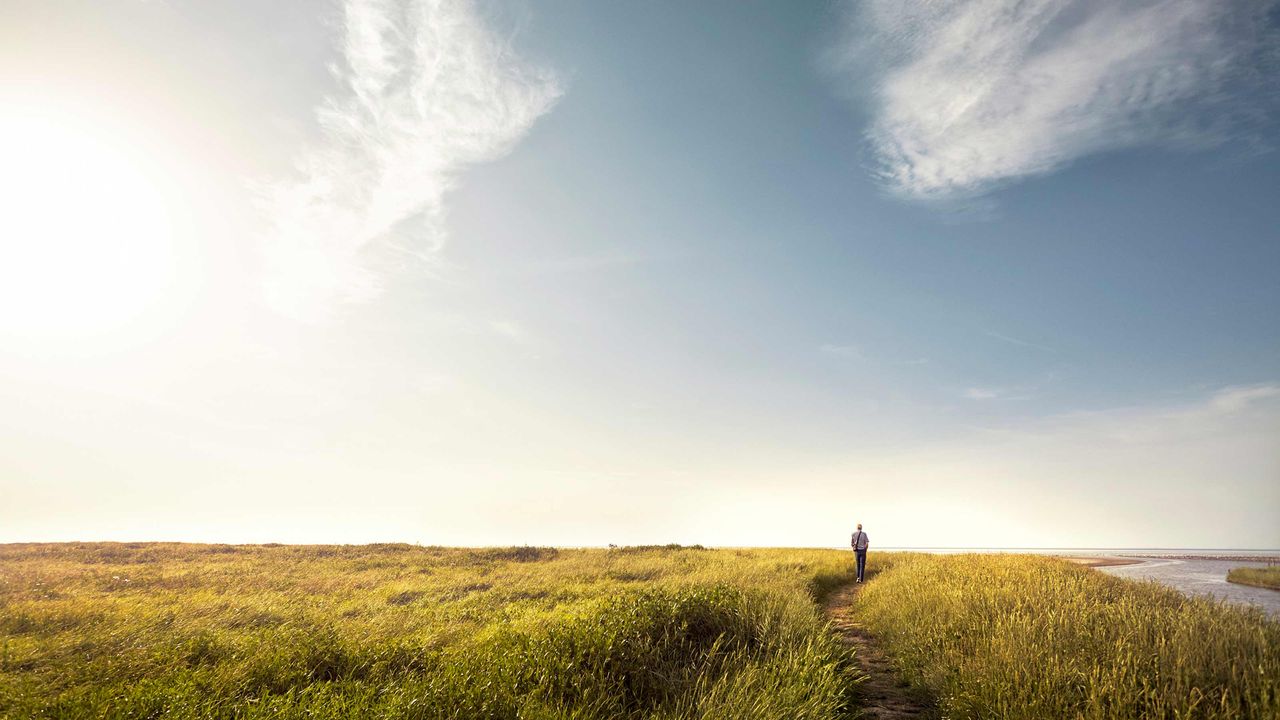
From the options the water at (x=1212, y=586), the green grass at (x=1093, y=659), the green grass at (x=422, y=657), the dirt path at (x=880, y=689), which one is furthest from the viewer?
the water at (x=1212, y=586)

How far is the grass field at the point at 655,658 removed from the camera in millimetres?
5746

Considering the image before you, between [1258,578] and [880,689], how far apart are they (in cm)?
3613

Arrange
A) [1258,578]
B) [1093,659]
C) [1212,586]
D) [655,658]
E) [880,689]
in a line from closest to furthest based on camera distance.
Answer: [1093,659] < [655,658] < [880,689] < [1212,586] < [1258,578]

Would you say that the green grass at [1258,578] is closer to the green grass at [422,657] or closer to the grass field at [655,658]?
the grass field at [655,658]

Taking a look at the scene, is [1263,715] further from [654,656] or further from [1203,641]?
[654,656]

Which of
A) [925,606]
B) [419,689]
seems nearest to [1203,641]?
[925,606]

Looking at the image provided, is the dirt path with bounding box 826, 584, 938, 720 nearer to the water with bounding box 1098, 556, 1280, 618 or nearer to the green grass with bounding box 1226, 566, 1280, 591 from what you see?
the water with bounding box 1098, 556, 1280, 618

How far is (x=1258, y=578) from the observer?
2948cm

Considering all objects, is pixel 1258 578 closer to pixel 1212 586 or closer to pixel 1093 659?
pixel 1212 586

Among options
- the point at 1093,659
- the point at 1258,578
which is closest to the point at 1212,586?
the point at 1258,578

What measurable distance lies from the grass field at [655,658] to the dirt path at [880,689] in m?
0.28

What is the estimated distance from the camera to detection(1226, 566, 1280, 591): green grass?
2781 centimetres

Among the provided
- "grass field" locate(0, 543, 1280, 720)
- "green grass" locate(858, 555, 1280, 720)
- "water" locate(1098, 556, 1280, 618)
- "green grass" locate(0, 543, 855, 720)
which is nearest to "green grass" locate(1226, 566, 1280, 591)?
"water" locate(1098, 556, 1280, 618)

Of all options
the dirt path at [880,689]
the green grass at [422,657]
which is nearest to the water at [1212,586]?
the dirt path at [880,689]
